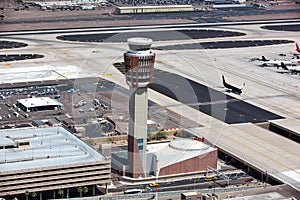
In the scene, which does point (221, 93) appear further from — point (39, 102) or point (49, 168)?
point (49, 168)

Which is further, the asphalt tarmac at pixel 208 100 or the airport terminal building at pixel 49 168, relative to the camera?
the asphalt tarmac at pixel 208 100

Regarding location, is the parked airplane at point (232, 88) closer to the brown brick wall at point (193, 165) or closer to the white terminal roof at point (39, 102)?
the white terminal roof at point (39, 102)

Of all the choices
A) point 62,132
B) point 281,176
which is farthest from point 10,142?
point 281,176

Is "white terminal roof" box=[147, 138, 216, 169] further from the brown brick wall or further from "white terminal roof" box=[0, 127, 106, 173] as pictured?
"white terminal roof" box=[0, 127, 106, 173]

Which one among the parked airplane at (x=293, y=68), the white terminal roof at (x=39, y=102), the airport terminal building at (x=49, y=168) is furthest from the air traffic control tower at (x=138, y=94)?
the parked airplane at (x=293, y=68)

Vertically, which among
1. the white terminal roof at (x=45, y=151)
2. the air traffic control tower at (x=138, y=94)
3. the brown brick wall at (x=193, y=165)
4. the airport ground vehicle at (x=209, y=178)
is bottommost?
the airport ground vehicle at (x=209, y=178)

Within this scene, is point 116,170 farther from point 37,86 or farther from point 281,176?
point 37,86
